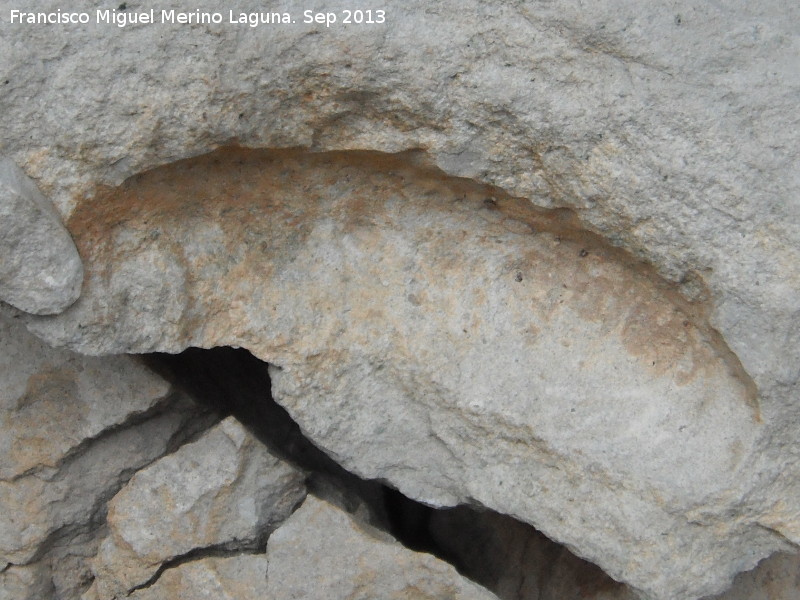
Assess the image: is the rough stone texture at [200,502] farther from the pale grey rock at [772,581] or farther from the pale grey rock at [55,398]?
the pale grey rock at [772,581]

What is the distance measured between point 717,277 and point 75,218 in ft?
2.52

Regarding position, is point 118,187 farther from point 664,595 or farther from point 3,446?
point 664,595

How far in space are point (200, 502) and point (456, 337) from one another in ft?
1.45

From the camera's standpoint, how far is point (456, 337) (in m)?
1.24

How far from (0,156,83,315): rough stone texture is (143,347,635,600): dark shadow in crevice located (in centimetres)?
29

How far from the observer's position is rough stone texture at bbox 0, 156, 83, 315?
1.07 m

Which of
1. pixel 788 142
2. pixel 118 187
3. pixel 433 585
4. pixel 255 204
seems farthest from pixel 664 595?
pixel 118 187

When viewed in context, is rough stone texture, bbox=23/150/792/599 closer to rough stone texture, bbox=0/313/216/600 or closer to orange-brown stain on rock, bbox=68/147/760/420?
orange-brown stain on rock, bbox=68/147/760/420

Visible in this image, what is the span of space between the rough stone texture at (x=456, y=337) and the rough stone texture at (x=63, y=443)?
0.20m

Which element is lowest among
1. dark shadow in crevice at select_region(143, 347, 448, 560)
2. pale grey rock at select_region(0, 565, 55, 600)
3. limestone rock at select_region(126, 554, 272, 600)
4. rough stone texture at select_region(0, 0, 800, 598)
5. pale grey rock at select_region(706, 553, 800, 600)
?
pale grey rock at select_region(0, 565, 55, 600)

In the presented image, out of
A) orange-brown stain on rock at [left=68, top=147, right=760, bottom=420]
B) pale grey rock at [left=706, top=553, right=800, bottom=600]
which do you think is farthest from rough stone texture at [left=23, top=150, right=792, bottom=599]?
pale grey rock at [left=706, top=553, right=800, bottom=600]

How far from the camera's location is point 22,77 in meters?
1.06

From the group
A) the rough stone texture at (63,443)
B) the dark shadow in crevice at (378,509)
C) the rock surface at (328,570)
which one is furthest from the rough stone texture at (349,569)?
the rough stone texture at (63,443)

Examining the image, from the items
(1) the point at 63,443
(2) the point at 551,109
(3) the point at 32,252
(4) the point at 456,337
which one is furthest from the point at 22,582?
(2) the point at 551,109
